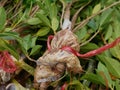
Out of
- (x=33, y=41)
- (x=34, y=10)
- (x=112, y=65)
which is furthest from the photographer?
(x=34, y=10)

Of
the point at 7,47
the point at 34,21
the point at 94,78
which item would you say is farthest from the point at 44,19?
the point at 94,78

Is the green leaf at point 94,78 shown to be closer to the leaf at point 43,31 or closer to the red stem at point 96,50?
the red stem at point 96,50

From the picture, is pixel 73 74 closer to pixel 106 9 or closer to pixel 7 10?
pixel 106 9

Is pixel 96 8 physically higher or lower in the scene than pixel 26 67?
higher

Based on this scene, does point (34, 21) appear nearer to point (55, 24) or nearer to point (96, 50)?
point (55, 24)

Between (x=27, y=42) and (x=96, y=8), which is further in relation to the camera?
(x=96, y=8)

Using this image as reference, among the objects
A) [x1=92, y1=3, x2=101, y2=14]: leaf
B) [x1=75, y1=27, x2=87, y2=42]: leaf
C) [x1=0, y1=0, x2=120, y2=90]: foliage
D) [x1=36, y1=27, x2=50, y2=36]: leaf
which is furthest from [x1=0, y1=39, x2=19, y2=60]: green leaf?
[x1=92, y1=3, x2=101, y2=14]: leaf

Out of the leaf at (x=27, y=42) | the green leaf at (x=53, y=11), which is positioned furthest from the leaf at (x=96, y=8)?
the leaf at (x=27, y=42)

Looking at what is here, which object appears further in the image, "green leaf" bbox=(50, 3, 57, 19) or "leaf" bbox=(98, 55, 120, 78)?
"green leaf" bbox=(50, 3, 57, 19)

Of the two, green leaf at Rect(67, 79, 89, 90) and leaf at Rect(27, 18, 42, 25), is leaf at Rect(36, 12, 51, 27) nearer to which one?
leaf at Rect(27, 18, 42, 25)

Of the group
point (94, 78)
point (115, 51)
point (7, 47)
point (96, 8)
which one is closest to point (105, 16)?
point (96, 8)

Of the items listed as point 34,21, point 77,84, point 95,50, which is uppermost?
point 34,21

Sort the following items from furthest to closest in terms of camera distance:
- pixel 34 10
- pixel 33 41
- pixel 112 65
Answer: pixel 34 10 < pixel 33 41 < pixel 112 65

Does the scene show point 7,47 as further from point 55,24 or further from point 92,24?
point 92,24
